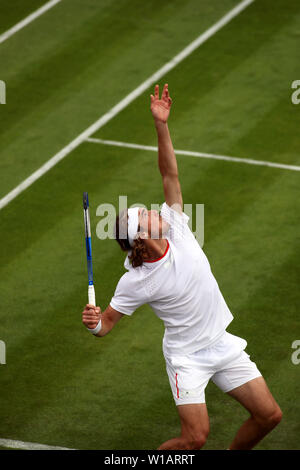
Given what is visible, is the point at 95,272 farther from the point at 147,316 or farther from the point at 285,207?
the point at 285,207

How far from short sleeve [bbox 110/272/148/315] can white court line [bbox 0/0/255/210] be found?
5608mm

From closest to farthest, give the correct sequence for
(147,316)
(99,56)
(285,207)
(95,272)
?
1. (147,316)
2. (95,272)
3. (285,207)
4. (99,56)

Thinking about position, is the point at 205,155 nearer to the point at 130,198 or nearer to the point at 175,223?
the point at 130,198

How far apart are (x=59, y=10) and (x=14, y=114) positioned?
14.0 ft

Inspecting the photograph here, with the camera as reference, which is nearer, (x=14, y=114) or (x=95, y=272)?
(x=95, y=272)

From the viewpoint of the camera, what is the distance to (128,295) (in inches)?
313

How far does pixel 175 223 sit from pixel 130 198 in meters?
Answer: 5.12

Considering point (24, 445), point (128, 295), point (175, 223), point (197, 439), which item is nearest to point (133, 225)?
point (175, 223)

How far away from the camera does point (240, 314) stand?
→ 10.8 m

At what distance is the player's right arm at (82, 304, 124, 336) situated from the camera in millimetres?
7816

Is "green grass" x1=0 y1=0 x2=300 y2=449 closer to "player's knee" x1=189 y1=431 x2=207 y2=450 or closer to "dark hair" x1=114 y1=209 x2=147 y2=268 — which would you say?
"player's knee" x1=189 y1=431 x2=207 y2=450

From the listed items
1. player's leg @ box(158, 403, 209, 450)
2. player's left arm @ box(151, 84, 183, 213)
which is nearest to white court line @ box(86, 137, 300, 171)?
player's left arm @ box(151, 84, 183, 213)

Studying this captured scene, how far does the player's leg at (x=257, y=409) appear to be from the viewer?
8.00 meters
